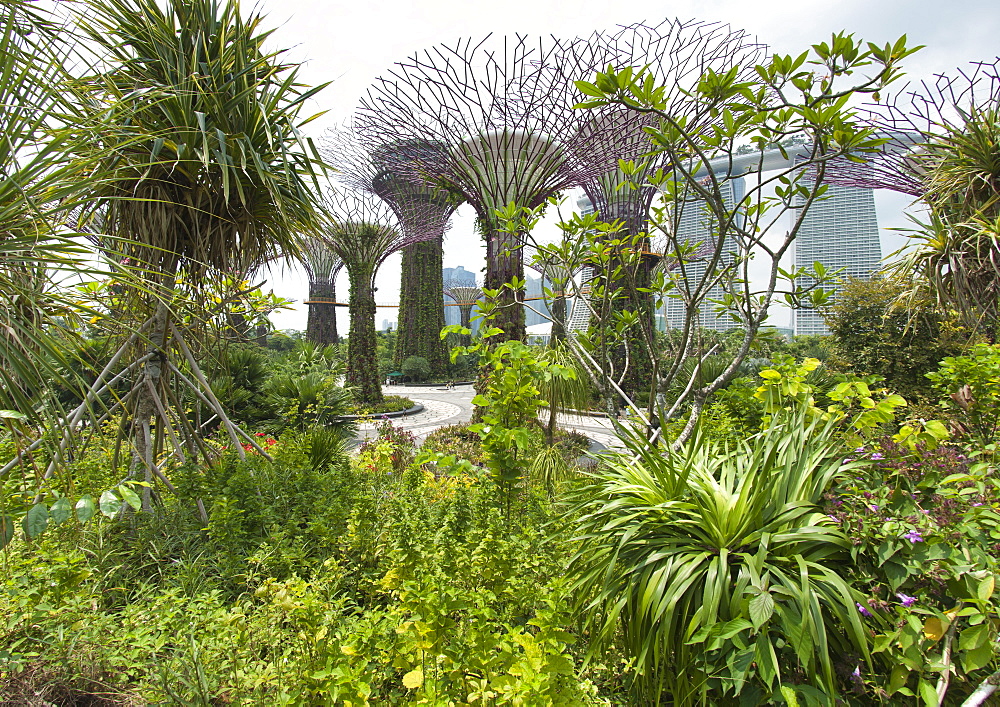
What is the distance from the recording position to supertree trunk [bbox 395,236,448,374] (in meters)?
22.1

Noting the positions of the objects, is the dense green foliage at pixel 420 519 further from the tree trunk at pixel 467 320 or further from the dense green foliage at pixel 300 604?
the tree trunk at pixel 467 320

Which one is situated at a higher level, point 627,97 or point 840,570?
point 627,97

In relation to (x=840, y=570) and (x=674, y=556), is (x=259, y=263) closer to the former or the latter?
(x=674, y=556)

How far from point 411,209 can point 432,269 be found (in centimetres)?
1072

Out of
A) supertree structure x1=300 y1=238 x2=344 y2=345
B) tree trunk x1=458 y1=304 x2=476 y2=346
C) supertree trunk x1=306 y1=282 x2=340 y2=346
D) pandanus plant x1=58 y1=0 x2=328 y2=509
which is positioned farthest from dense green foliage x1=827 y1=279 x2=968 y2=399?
supertree trunk x1=306 y1=282 x2=340 y2=346

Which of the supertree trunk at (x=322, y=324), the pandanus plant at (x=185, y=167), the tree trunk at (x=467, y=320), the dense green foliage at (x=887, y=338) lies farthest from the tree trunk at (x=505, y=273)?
the supertree trunk at (x=322, y=324)

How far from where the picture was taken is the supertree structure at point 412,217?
7.20m

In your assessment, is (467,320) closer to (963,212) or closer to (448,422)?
(963,212)

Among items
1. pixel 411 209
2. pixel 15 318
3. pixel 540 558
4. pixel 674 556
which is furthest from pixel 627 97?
pixel 411 209

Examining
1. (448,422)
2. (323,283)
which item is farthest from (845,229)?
(323,283)

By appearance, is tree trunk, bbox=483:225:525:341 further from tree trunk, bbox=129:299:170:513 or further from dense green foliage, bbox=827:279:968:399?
dense green foliage, bbox=827:279:968:399

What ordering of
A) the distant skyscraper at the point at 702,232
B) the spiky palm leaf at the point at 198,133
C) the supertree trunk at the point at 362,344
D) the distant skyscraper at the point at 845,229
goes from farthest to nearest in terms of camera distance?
the supertree trunk at the point at 362,344
the distant skyscraper at the point at 845,229
the distant skyscraper at the point at 702,232
the spiky palm leaf at the point at 198,133

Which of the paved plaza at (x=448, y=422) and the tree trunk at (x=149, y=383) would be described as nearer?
the tree trunk at (x=149, y=383)

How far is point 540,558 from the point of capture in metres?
2.11
